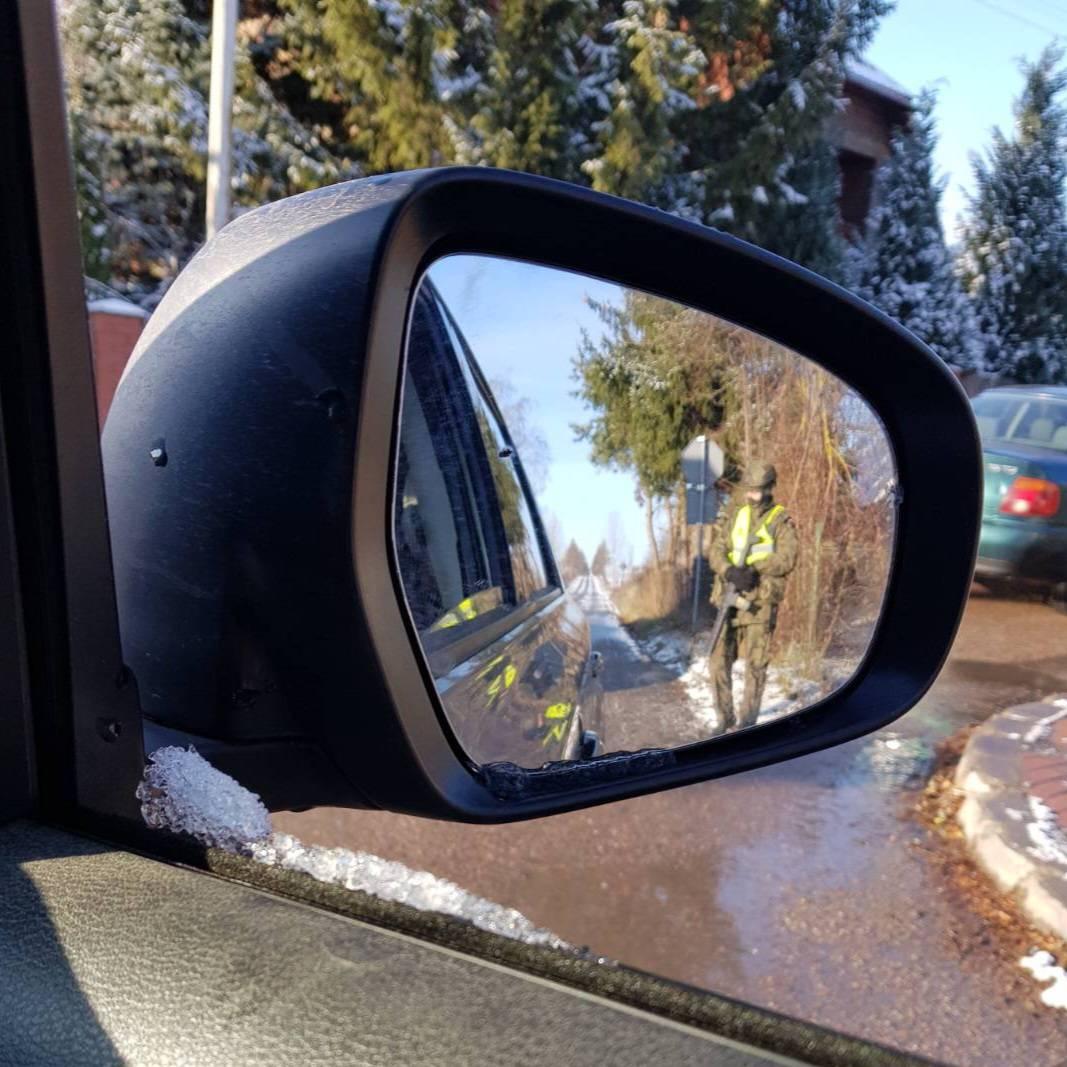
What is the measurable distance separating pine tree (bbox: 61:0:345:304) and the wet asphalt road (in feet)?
29.3

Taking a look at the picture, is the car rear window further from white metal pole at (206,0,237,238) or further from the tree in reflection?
the tree in reflection

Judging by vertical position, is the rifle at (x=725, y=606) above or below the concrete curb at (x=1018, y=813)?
above

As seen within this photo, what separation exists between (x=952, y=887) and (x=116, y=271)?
1099cm

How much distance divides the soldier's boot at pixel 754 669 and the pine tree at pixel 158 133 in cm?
1112

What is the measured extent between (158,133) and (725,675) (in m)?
13.1

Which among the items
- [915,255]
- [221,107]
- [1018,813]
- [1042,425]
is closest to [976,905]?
[1018,813]

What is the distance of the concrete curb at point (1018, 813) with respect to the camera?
3855 millimetres

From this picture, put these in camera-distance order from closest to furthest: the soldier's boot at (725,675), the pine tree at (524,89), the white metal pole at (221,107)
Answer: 1. the soldier's boot at (725,675)
2. the white metal pole at (221,107)
3. the pine tree at (524,89)

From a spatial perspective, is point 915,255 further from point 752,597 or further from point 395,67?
point 752,597

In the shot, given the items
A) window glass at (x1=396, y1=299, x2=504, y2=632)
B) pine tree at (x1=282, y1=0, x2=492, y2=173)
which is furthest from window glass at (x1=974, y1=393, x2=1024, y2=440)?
window glass at (x1=396, y1=299, x2=504, y2=632)

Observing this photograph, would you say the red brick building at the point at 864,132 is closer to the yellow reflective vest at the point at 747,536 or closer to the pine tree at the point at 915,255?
the pine tree at the point at 915,255

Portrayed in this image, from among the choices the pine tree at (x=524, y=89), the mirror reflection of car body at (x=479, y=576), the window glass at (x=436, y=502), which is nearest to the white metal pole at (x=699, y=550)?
the mirror reflection of car body at (x=479, y=576)

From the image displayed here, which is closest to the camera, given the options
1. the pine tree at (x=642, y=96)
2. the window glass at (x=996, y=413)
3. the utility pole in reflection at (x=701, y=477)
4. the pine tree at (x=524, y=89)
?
the utility pole in reflection at (x=701, y=477)

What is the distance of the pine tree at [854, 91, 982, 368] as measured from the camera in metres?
18.0
